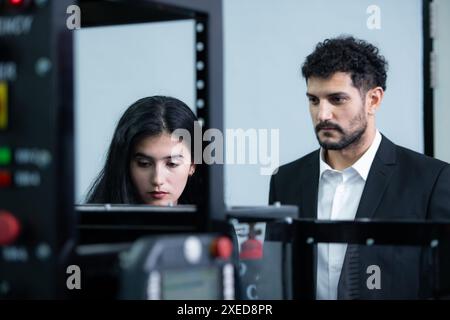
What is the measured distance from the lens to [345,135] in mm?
3188

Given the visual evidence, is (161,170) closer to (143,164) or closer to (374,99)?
(143,164)

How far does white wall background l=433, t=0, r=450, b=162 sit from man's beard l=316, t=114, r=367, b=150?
380 mm

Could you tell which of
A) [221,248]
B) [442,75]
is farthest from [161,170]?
[221,248]

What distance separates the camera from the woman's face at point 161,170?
2.87 m

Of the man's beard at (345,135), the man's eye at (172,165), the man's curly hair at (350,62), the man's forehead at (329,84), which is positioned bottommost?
the man's eye at (172,165)

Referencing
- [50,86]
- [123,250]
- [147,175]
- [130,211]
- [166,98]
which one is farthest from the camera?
[166,98]

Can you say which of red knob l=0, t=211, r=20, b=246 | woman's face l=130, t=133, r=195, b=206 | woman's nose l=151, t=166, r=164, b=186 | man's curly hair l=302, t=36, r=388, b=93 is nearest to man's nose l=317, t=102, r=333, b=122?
man's curly hair l=302, t=36, r=388, b=93

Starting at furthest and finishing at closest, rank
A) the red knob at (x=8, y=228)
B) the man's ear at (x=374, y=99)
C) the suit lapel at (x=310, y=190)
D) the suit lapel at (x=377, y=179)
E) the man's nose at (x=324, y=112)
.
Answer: the man's ear at (x=374, y=99) < the man's nose at (x=324, y=112) < the suit lapel at (x=310, y=190) < the suit lapel at (x=377, y=179) < the red knob at (x=8, y=228)

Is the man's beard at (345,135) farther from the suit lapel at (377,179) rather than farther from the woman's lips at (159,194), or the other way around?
the woman's lips at (159,194)

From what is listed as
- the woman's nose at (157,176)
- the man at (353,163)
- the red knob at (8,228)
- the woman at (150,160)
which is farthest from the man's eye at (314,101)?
the red knob at (8,228)
